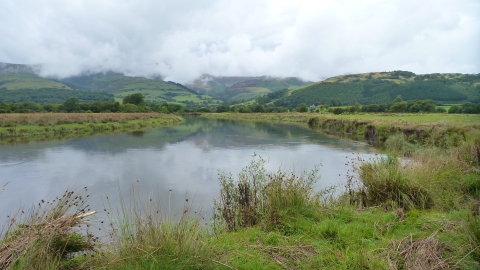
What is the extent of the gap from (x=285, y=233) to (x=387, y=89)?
137367 millimetres

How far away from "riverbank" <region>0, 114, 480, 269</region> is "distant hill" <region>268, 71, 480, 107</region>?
10200cm

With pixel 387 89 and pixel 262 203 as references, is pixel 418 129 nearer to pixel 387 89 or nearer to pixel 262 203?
pixel 262 203

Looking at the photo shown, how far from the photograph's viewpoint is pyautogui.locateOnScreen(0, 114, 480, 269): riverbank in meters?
3.64

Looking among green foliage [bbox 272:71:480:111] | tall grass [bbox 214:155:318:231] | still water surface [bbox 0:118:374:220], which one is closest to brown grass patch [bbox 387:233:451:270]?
tall grass [bbox 214:155:318:231]

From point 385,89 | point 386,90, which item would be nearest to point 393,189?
point 386,90

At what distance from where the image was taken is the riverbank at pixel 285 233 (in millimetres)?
3641

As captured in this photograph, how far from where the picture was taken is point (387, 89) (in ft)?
414

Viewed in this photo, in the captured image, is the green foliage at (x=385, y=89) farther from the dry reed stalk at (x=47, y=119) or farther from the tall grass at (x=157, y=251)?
the tall grass at (x=157, y=251)

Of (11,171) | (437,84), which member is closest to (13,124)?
(11,171)

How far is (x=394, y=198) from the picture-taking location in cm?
688

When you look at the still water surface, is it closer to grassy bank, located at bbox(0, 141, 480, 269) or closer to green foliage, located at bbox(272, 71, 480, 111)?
grassy bank, located at bbox(0, 141, 480, 269)

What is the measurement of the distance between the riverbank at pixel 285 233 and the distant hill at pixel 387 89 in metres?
102

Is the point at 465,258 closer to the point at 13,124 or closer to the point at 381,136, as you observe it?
the point at 381,136

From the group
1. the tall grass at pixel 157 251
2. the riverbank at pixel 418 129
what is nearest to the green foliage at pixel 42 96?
the riverbank at pixel 418 129
